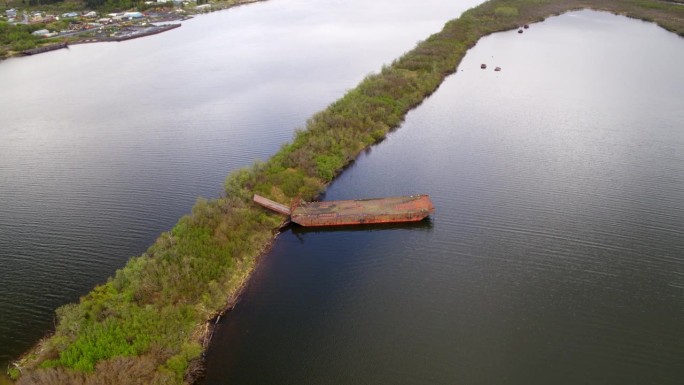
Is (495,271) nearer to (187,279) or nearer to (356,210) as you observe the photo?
(356,210)

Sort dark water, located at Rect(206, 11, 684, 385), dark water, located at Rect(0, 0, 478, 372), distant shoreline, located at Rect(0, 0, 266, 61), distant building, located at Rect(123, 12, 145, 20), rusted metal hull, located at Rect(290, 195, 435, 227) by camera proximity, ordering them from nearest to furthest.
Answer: dark water, located at Rect(206, 11, 684, 385) < dark water, located at Rect(0, 0, 478, 372) < rusted metal hull, located at Rect(290, 195, 435, 227) < distant shoreline, located at Rect(0, 0, 266, 61) < distant building, located at Rect(123, 12, 145, 20)

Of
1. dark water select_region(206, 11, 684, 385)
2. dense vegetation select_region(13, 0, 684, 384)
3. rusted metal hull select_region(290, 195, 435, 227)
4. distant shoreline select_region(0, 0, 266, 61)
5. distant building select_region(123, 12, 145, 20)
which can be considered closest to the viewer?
dense vegetation select_region(13, 0, 684, 384)

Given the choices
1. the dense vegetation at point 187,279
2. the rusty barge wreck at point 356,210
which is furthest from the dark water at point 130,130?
the rusty barge wreck at point 356,210

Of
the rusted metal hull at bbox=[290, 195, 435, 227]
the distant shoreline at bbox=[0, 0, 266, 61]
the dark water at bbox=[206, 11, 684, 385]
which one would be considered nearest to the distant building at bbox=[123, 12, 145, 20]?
the distant shoreline at bbox=[0, 0, 266, 61]

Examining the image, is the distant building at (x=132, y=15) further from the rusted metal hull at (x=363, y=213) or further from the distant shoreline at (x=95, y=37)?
the rusted metal hull at (x=363, y=213)

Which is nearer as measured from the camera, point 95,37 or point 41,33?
point 41,33

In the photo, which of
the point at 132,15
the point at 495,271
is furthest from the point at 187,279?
the point at 132,15

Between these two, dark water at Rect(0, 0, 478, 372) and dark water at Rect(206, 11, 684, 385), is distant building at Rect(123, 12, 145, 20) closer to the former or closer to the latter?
dark water at Rect(0, 0, 478, 372)
